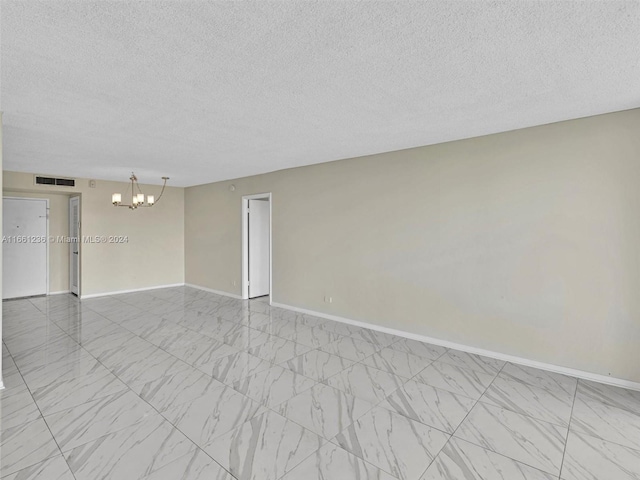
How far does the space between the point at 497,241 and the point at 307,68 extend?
8.95ft

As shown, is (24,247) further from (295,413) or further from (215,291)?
(295,413)

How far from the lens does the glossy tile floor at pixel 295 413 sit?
76.3 inches

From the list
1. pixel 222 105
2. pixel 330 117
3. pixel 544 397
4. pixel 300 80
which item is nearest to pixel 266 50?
pixel 300 80

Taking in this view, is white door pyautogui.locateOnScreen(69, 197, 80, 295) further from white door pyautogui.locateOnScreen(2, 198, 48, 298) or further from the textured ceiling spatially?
the textured ceiling

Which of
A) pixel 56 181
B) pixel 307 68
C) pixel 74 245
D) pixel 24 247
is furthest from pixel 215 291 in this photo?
pixel 307 68

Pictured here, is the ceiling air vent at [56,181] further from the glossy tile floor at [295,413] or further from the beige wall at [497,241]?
the beige wall at [497,241]

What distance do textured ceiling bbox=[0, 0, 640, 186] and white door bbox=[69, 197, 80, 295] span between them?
345 centimetres

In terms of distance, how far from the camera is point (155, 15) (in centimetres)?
158

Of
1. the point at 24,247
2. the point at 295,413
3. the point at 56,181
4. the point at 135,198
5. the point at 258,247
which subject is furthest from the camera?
the point at 258,247

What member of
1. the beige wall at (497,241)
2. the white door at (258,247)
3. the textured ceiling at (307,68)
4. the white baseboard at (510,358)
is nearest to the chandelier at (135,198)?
the textured ceiling at (307,68)

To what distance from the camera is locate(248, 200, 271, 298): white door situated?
21.7 feet

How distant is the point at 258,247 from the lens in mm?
6762

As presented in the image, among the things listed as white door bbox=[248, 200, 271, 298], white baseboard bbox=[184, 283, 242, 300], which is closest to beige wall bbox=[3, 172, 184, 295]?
white baseboard bbox=[184, 283, 242, 300]

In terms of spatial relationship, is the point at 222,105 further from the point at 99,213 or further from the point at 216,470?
the point at 99,213
